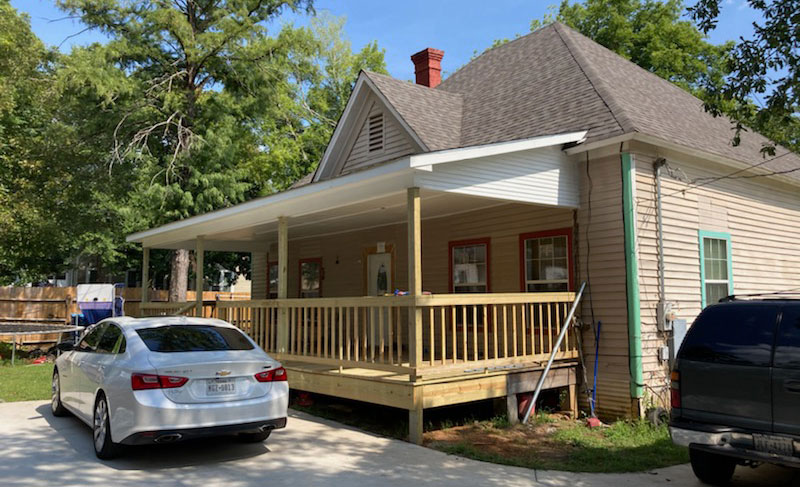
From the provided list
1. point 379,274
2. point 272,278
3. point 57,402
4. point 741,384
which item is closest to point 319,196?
point 57,402

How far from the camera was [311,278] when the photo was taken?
16.4 metres

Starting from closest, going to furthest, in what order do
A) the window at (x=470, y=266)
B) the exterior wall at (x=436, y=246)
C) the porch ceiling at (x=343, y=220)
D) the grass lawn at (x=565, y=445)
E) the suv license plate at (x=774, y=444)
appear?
the suv license plate at (x=774, y=444), the grass lawn at (x=565, y=445), the porch ceiling at (x=343, y=220), the exterior wall at (x=436, y=246), the window at (x=470, y=266)

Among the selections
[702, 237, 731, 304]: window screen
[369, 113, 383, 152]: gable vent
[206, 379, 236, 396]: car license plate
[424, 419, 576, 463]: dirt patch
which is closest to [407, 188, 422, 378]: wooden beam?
[424, 419, 576, 463]: dirt patch

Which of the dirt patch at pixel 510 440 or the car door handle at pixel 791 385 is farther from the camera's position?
the dirt patch at pixel 510 440

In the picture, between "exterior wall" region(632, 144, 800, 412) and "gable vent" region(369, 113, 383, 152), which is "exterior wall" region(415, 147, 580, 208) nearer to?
"exterior wall" region(632, 144, 800, 412)

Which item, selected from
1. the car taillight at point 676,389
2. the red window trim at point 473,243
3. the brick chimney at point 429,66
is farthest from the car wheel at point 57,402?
the brick chimney at point 429,66

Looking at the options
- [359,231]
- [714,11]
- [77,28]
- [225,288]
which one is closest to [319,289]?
[359,231]

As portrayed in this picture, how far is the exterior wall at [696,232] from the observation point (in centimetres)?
934

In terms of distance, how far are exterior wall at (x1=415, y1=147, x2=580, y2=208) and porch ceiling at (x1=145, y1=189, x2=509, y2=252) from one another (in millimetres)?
451

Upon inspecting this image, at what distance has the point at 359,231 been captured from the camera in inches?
574

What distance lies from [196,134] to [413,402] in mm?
15858

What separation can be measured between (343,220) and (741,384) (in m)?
8.69

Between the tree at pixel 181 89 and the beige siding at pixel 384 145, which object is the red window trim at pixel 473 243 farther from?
the tree at pixel 181 89

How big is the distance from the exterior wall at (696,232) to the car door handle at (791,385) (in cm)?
441
